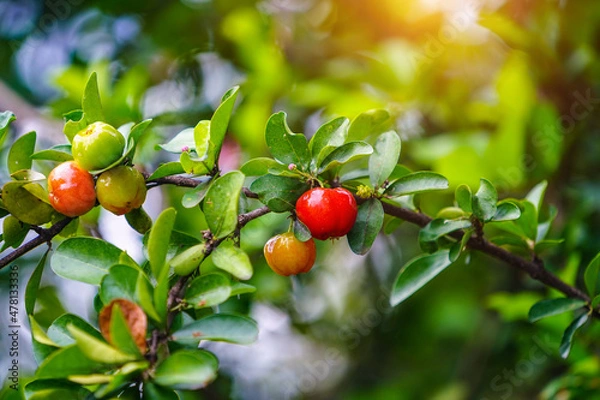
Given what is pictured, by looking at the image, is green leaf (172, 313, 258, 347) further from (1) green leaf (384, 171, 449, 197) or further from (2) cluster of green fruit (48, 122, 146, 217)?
(1) green leaf (384, 171, 449, 197)

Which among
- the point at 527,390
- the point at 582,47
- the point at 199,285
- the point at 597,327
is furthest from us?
the point at 527,390

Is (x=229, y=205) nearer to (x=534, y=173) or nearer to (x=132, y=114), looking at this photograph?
(x=132, y=114)

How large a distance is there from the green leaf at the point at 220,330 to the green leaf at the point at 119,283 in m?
0.08

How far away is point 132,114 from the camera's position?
1939mm

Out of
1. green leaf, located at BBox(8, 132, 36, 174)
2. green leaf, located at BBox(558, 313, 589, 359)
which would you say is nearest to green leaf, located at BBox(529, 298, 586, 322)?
green leaf, located at BBox(558, 313, 589, 359)

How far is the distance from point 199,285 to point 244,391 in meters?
1.86

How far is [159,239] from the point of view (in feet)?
2.64

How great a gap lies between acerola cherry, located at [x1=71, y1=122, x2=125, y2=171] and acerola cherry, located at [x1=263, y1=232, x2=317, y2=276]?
0.27 m

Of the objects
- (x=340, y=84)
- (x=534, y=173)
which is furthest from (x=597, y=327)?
(x=340, y=84)

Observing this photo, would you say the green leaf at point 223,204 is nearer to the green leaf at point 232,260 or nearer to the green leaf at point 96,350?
the green leaf at point 232,260

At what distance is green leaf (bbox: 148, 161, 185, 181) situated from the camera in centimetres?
92

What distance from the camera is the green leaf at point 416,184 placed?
0.95 metres

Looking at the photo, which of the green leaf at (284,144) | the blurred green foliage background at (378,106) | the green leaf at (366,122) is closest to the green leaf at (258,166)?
the green leaf at (284,144)

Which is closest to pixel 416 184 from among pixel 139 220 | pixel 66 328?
pixel 139 220
